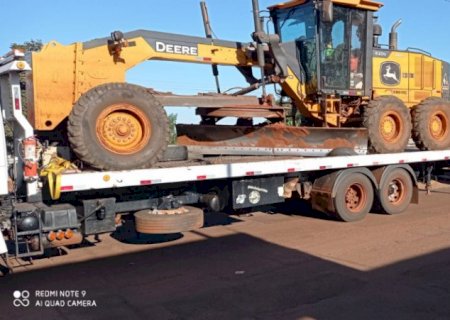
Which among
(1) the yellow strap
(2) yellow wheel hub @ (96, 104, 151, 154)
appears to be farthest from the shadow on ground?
(2) yellow wheel hub @ (96, 104, 151, 154)

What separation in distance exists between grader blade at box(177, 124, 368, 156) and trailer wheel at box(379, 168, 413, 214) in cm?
118

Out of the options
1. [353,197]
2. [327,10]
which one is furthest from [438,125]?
[327,10]

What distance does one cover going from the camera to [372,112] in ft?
33.6

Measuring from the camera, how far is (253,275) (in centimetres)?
645

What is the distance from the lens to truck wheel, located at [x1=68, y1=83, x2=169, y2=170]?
6.82 metres

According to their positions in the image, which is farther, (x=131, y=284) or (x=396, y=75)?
(x=396, y=75)

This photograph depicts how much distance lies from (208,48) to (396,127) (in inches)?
176

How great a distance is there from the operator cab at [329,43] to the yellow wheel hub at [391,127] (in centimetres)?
74

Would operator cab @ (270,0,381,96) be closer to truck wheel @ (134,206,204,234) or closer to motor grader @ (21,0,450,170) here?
motor grader @ (21,0,450,170)

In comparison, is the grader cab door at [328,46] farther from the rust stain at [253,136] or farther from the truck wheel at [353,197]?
the truck wheel at [353,197]

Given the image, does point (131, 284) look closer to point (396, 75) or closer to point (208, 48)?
point (208, 48)

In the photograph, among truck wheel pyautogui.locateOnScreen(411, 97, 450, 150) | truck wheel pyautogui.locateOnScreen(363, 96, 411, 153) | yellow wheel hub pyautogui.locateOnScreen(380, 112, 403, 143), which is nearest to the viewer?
truck wheel pyautogui.locateOnScreen(363, 96, 411, 153)

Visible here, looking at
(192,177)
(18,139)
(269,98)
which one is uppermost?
(269,98)

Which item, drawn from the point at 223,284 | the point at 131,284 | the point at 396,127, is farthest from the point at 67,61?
the point at 396,127
